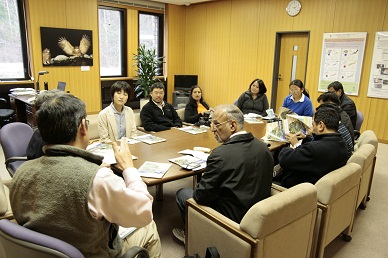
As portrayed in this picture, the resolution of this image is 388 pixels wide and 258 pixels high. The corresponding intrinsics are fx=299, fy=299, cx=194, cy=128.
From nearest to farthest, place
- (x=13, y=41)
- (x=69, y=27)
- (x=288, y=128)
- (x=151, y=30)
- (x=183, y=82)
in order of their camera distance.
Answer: (x=288, y=128)
(x=13, y=41)
(x=69, y=27)
(x=151, y=30)
(x=183, y=82)

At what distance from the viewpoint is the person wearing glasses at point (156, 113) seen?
148 inches

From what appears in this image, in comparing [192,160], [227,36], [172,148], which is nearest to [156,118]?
[172,148]

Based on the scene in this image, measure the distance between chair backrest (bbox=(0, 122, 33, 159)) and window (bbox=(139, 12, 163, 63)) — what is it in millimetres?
5659

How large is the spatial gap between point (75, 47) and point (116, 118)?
431 cm

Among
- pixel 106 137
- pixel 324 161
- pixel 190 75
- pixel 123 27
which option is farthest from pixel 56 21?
pixel 324 161

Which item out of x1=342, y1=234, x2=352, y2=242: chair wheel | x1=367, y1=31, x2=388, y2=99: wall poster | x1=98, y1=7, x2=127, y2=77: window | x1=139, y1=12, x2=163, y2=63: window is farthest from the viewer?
x1=139, y1=12, x2=163, y2=63: window

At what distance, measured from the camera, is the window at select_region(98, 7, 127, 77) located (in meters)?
7.39

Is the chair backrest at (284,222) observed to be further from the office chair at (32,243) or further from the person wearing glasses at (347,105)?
the person wearing glasses at (347,105)

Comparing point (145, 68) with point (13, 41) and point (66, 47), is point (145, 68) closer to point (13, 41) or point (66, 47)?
point (66, 47)

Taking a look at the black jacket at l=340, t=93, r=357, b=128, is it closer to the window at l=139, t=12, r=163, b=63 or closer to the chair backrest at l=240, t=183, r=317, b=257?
the chair backrest at l=240, t=183, r=317, b=257

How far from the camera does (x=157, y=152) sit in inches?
102

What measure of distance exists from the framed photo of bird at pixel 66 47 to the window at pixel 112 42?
53 cm

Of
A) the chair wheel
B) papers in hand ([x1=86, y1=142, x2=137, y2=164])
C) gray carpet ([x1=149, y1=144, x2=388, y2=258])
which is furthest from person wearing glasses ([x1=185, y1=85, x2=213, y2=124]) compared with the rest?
the chair wheel

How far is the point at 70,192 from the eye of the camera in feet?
3.75
